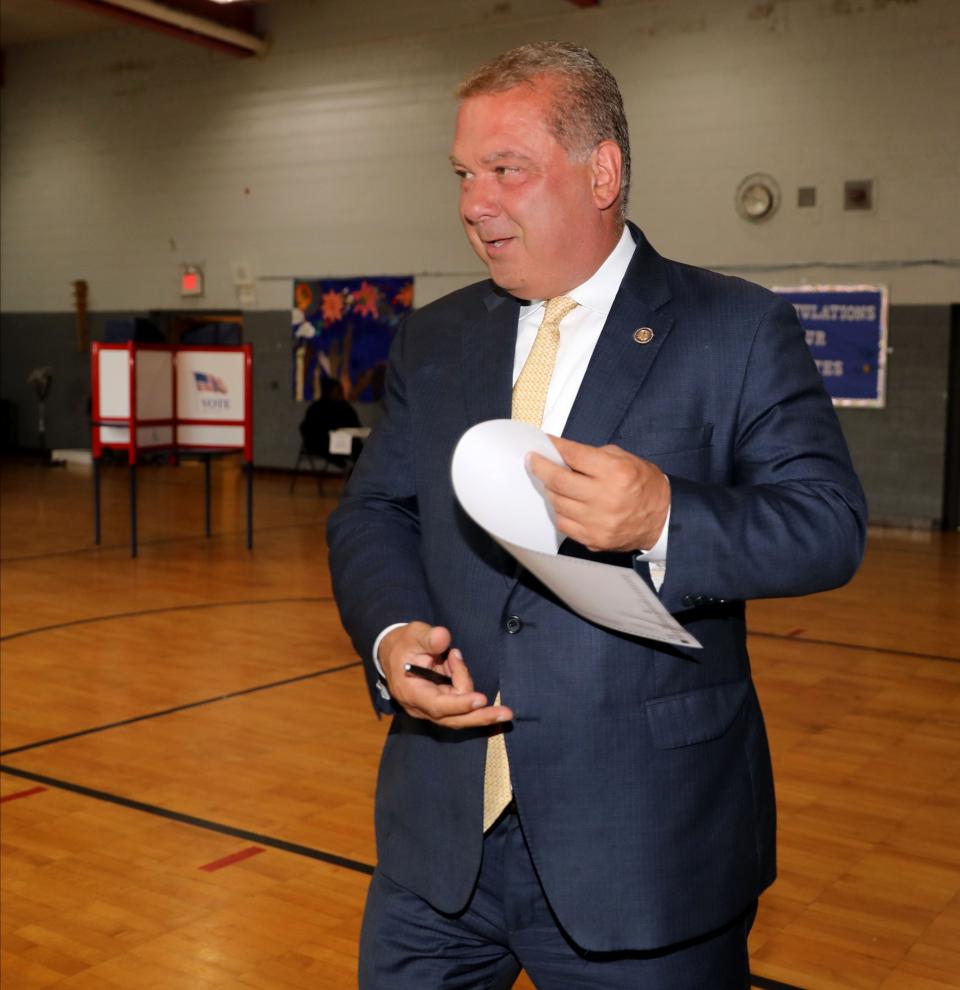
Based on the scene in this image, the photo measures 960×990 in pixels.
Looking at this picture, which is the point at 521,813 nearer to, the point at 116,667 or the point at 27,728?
the point at 27,728

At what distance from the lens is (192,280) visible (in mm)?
15188

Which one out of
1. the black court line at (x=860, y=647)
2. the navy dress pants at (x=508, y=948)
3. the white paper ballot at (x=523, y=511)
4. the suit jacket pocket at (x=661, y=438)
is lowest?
the black court line at (x=860, y=647)

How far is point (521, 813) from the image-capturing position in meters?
1.32

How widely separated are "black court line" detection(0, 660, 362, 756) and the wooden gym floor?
16 mm

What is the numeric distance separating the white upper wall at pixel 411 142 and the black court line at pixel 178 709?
702 cm

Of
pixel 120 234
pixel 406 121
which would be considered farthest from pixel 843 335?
pixel 120 234

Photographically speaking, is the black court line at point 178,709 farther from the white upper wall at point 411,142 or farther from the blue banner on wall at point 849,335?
the white upper wall at point 411,142

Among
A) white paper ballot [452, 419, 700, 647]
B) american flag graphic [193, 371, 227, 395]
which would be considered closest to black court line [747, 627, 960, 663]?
american flag graphic [193, 371, 227, 395]

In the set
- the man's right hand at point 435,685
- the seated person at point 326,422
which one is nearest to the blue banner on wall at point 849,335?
the seated person at point 326,422

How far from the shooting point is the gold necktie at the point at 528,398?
1.36m

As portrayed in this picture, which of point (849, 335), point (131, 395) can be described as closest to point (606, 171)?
point (131, 395)

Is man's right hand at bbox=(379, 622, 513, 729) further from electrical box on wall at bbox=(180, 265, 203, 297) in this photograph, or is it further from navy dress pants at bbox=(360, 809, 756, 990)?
electrical box on wall at bbox=(180, 265, 203, 297)

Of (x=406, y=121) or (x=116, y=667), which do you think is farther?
(x=406, y=121)

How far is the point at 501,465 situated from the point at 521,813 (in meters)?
0.43
